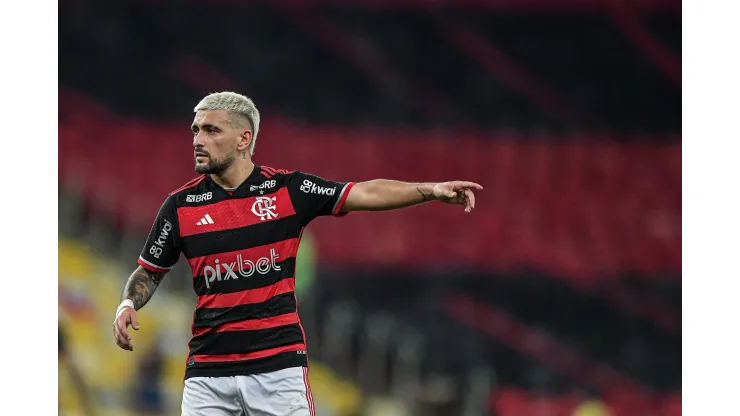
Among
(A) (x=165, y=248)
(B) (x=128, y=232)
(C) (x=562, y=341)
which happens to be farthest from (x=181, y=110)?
(A) (x=165, y=248)

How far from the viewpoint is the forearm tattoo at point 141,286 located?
3.77 meters

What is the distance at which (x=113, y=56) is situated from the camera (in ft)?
31.2

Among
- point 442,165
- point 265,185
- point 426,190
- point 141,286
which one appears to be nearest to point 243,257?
point 265,185

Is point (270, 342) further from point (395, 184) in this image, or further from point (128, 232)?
point (128, 232)

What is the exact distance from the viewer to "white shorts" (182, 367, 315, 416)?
357cm

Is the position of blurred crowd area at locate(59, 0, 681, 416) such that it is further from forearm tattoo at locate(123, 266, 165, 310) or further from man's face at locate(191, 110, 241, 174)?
man's face at locate(191, 110, 241, 174)

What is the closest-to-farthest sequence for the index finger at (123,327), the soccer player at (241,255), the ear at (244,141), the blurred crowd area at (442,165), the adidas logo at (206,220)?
1. the index finger at (123,327)
2. the soccer player at (241,255)
3. the adidas logo at (206,220)
4. the ear at (244,141)
5. the blurred crowd area at (442,165)

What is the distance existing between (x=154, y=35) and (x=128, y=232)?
6.30 feet

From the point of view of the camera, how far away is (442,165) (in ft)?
31.9

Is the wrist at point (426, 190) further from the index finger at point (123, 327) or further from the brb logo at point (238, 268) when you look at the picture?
the index finger at point (123, 327)

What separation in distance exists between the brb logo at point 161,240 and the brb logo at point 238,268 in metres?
0.24

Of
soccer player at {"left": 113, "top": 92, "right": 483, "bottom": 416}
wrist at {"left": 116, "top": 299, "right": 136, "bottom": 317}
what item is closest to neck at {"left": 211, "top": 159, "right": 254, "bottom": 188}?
soccer player at {"left": 113, "top": 92, "right": 483, "bottom": 416}

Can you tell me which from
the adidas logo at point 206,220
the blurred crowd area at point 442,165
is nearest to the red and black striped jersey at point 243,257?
the adidas logo at point 206,220

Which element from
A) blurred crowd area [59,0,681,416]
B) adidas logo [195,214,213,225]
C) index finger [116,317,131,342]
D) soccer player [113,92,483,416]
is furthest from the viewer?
blurred crowd area [59,0,681,416]
